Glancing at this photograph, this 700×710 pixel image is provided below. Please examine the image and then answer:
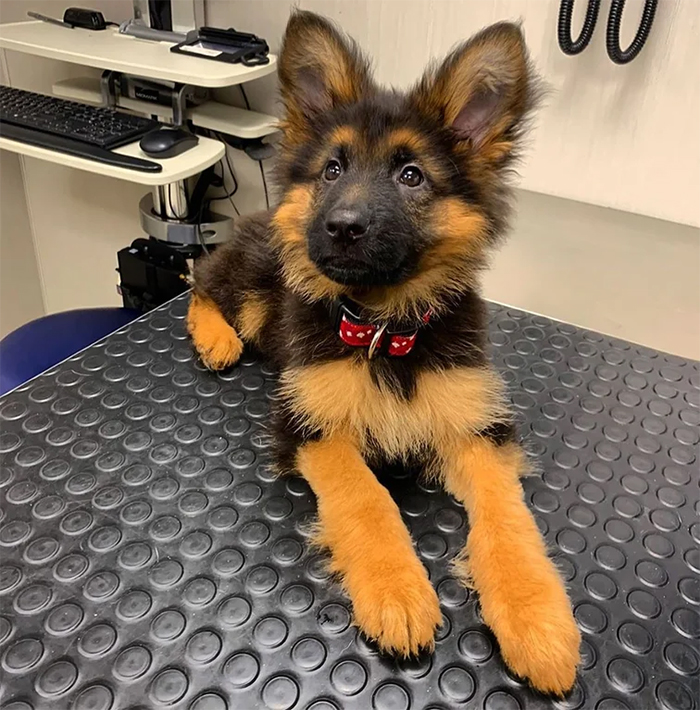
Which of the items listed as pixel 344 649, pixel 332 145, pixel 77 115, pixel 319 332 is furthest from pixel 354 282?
pixel 77 115

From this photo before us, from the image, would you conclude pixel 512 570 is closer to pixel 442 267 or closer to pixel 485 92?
pixel 442 267

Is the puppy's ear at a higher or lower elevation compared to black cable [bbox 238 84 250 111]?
higher

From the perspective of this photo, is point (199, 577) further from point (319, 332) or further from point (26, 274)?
point (26, 274)

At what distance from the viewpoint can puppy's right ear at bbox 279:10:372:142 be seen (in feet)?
4.47

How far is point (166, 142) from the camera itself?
2064 millimetres

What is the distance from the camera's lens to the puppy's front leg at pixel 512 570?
103 centimetres

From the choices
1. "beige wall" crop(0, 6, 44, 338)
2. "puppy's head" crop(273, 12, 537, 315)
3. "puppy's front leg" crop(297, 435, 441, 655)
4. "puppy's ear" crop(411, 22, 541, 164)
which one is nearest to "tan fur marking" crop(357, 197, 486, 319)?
"puppy's head" crop(273, 12, 537, 315)

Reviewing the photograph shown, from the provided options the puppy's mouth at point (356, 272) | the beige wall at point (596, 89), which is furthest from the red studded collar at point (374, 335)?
the beige wall at point (596, 89)

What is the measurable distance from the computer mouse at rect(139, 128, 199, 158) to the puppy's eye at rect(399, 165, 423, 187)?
1.02 metres

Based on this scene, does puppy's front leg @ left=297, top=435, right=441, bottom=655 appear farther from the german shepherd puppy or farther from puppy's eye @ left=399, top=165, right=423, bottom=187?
puppy's eye @ left=399, top=165, right=423, bottom=187

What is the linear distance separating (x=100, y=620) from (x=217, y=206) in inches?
79.8

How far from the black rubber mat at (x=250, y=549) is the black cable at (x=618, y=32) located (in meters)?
0.86

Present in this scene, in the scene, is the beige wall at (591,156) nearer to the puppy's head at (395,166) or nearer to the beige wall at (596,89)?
the beige wall at (596,89)

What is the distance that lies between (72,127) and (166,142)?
31cm
